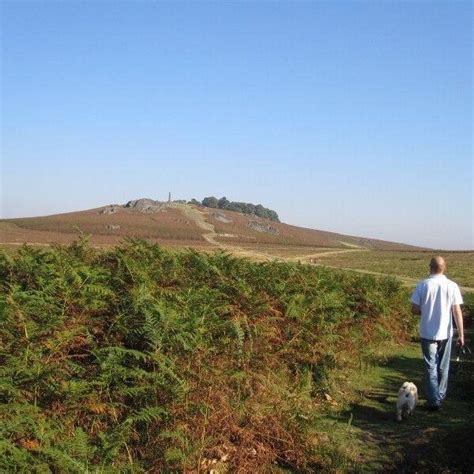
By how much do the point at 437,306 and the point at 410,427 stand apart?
5.91 feet

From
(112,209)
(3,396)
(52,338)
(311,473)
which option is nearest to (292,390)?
(311,473)

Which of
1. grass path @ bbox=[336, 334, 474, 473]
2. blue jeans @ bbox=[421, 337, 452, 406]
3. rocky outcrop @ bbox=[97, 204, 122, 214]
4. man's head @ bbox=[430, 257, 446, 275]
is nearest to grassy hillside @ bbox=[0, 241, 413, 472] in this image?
grass path @ bbox=[336, 334, 474, 473]

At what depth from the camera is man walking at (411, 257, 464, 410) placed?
7.32 meters

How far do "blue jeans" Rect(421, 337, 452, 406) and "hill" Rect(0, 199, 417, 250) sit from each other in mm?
73854

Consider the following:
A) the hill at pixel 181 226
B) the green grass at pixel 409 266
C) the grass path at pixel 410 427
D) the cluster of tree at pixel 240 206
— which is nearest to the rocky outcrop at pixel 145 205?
the hill at pixel 181 226

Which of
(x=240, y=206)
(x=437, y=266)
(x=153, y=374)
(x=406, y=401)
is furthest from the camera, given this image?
(x=240, y=206)

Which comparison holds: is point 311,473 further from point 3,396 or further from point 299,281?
point 299,281

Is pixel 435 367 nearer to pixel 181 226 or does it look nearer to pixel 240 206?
pixel 181 226

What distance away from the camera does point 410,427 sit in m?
6.52

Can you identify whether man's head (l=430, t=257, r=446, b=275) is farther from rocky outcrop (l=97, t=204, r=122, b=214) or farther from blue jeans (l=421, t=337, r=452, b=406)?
rocky outcrop (l=97, t=204, r=122, b=214)

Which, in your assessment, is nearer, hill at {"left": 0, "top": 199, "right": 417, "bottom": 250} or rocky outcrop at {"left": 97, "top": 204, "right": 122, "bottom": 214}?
hill at {"left": 0, "top": 199, "right": 417, "bottom": 250}

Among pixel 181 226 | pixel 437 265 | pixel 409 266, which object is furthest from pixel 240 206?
pixel 437 265

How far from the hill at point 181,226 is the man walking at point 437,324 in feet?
242

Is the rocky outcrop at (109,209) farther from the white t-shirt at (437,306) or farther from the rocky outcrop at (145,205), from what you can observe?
the white t-shirt at (437,306)
